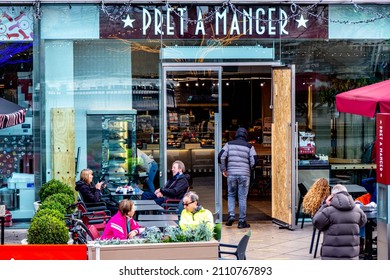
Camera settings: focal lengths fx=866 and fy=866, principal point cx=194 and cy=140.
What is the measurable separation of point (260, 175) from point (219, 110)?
14.6ft

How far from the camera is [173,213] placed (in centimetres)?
1393

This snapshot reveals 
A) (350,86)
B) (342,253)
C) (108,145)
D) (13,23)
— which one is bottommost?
(342,253)

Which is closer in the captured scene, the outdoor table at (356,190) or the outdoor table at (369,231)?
the outdoor table at (369,231)

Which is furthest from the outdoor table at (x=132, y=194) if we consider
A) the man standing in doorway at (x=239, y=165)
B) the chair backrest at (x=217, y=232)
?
the chair backrest at (x=217, y=232)

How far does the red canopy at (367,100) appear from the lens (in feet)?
39.3

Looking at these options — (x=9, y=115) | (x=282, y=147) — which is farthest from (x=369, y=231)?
(x=9, y=115)

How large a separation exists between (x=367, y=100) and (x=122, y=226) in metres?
3.90

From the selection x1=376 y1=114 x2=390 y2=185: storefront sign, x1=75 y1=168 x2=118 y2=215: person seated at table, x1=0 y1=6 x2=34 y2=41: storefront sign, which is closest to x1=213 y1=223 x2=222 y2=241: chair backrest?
x1=376 y1=114 x2=390 y2=185: storefront sign

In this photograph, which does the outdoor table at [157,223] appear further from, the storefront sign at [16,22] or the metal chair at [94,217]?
the storefront sign at [16,22]

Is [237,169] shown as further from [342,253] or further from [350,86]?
[342,253]

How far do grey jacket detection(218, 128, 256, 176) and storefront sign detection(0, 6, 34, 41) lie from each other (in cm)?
431

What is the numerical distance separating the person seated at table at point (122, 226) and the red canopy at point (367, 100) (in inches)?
143

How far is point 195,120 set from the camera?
16625mm

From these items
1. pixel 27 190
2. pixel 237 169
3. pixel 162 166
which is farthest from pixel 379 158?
pixel 27 190
